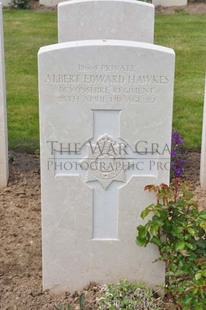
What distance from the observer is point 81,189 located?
12.4 ft

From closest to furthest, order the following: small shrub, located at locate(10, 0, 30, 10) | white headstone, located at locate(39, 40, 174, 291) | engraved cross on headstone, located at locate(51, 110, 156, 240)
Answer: white headstone, located at locate(39, 40, 174, 291), engraved cross on headstone, located at locate(51, 110, 156, 240), small shrub, located at locate(10, 0, 30, 10)

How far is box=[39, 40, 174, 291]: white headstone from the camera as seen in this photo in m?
3.56

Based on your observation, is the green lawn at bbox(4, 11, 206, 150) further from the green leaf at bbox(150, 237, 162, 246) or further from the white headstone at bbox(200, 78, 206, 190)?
the green leaf at bbox(150, 237, 162, 246)

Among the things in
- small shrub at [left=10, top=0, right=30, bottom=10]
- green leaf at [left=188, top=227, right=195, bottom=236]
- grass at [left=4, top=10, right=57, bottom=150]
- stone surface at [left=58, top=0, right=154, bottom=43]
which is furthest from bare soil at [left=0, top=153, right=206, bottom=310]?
small shrub at [left=10, top=0, right=30, bottom=10]

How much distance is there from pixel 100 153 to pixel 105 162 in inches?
2.9

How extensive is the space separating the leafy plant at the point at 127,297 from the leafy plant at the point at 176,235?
0.45ft

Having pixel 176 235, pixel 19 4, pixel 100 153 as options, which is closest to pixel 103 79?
pixel 100 153

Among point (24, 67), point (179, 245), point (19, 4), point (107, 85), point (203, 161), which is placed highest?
point (19, 4)

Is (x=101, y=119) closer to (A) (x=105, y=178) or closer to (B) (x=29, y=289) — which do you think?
(A) (x=105, y=178)

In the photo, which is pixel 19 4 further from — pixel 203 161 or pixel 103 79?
pixel 103 79

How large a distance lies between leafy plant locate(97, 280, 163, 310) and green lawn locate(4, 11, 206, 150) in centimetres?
286

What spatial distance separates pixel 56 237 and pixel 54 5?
1154 cm

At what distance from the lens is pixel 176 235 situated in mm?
3613

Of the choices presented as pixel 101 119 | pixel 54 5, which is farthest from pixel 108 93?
pixel 54 5
